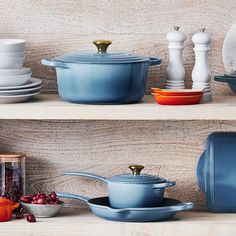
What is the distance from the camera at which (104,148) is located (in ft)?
8.10

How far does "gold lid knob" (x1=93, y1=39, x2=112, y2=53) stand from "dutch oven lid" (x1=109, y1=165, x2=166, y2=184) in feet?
1.05

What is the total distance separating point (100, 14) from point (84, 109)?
0.34m

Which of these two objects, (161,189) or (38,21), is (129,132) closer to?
(161,189)

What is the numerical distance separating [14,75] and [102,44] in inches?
9.6

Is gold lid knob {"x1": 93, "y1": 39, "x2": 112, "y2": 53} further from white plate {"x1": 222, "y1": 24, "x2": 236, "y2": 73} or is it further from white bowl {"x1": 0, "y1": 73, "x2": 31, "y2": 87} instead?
white plate {"x1": 222, "y1": 24, "x2": 236, "y2": 73}

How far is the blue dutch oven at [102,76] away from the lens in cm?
219

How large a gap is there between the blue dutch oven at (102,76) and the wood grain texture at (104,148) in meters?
0.24

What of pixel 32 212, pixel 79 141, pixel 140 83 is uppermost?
pixel 140 83

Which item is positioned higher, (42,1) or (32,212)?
(42,1)

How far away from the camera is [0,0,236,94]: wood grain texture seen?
2.40 m

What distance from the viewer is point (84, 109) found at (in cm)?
220

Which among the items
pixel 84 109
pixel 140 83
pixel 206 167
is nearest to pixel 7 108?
pixel 84 109

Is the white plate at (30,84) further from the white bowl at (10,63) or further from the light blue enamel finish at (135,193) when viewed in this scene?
the light blue enamel finish at (135,193)

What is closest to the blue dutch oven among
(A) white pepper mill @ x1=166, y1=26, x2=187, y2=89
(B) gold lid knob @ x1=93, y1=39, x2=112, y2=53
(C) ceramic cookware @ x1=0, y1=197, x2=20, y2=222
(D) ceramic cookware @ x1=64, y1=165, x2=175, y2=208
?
(B) gold lid knob @ x1=93, y1=39, x2=112, y2=53
